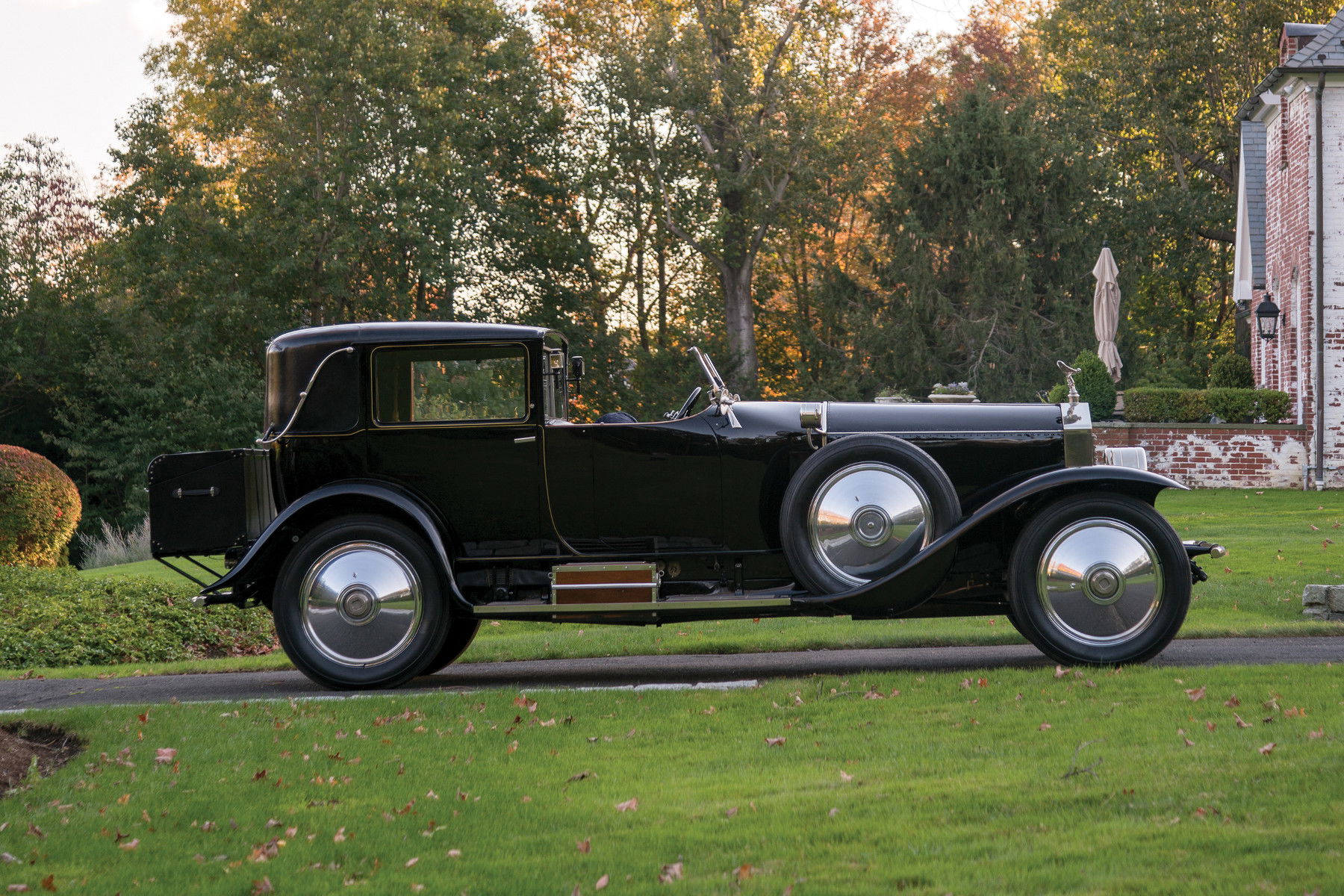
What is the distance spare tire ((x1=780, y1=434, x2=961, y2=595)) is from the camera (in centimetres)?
759

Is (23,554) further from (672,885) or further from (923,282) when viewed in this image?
(923,282)

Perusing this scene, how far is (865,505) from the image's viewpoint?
7598mm

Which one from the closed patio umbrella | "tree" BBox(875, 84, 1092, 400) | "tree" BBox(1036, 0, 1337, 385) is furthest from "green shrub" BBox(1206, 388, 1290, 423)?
"tree" BBox(1036, 0, 1337, 385)

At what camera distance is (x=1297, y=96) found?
25141 mm

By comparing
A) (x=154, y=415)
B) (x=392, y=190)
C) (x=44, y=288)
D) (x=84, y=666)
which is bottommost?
(x=84, y=666)

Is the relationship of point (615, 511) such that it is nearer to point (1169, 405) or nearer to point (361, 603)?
point (361, 603)

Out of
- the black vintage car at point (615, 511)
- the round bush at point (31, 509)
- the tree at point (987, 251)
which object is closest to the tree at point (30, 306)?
the round bush at point (31, 509)

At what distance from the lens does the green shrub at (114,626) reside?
35.4ft

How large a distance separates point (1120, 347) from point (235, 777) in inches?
1213

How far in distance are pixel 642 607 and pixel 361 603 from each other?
1.67 metres

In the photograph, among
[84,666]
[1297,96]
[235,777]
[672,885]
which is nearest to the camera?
[672,885]

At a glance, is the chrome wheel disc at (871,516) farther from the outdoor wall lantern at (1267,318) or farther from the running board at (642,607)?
the outdoor wall lantern at (1267,318)

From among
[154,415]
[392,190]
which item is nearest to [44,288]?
[154,415]

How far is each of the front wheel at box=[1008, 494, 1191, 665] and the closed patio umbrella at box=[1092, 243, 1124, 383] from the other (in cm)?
2059
